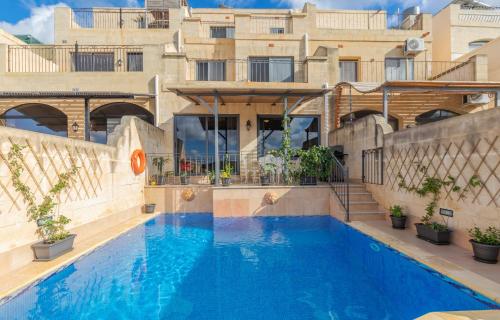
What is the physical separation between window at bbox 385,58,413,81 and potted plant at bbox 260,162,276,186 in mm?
8260

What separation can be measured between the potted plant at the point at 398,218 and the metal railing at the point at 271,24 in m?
10.4

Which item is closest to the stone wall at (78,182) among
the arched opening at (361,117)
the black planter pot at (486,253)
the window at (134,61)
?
the window at (134,61)

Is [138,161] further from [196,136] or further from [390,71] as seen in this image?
[390,71]

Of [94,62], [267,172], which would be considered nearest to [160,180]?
[267,172]

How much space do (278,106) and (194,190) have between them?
5356mm

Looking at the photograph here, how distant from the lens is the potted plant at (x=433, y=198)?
208 inches

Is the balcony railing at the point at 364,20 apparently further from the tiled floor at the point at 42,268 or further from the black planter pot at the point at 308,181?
the tiled floor at the point at 42,268

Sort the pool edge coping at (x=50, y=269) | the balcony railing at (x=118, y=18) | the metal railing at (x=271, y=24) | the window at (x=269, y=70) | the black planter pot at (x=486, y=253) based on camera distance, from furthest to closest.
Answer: the balcony railing at (x=118, y=18)
the metal railing at (x=271, y=24)
the window at (x=269, y=70)
the black planter pot at (x=486, y=253)
the pool edge coping at (x=50, y=269)

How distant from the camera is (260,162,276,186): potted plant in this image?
9.22m

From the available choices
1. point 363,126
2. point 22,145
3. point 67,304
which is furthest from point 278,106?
point 67,304

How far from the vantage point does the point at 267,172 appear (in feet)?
31.4

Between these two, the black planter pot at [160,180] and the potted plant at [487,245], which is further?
the black planter pot at [160,180]

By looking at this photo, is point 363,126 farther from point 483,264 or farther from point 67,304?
point 67,304

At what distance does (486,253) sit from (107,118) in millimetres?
13708
